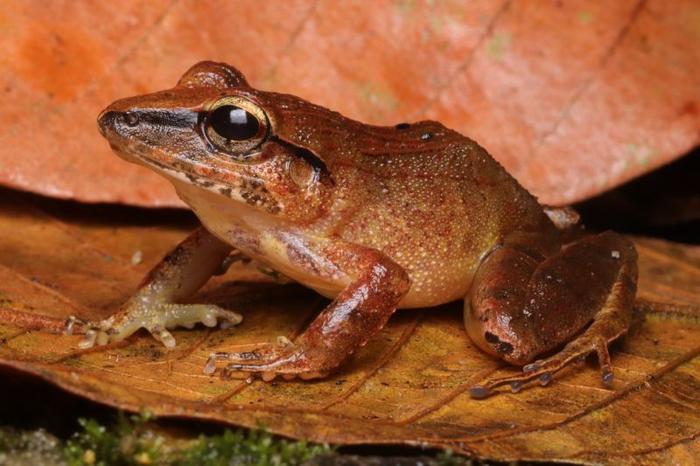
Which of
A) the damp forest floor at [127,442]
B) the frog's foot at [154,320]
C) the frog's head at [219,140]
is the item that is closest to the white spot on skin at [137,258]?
the frog's foot at [154,320]

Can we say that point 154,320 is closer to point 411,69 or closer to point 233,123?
point 233,123

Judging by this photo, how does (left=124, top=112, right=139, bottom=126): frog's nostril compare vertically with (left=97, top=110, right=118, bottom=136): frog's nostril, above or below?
above

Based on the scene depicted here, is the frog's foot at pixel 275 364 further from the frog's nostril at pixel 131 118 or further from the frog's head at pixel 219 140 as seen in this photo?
the frog's nostril at pixel 131 118

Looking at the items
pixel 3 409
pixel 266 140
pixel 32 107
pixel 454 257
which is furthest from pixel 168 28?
pixel 3 409

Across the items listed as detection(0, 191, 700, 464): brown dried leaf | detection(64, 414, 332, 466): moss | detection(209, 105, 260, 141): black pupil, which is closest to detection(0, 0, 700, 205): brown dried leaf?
detection(0, 191, 700, 464): brown dried leaf

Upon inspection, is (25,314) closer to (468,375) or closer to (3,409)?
(3,409)

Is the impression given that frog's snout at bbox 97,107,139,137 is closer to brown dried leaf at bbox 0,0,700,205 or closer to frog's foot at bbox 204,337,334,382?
frog's foot at bbox 204,337,334,382
